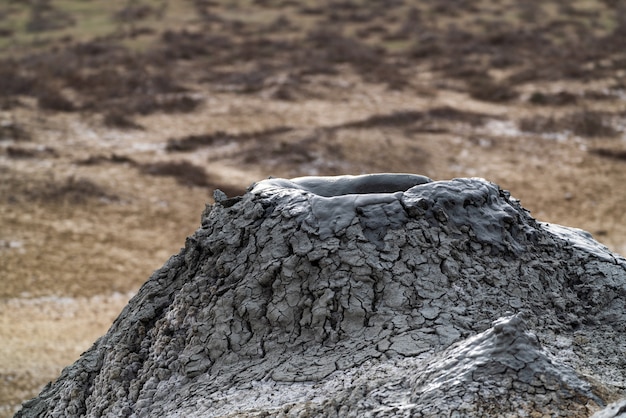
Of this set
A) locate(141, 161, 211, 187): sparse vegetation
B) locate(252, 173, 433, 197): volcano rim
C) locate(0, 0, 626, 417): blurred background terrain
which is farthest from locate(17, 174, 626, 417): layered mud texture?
locate(141, 161, 211, 187): sparse vegetation

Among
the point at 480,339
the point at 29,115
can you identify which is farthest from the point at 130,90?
the point at 480,339

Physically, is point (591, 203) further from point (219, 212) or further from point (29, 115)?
point (29, 115)

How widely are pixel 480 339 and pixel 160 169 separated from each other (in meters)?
12.8

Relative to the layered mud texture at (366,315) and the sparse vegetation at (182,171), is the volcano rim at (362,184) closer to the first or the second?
the layered mud texture at (366,315)

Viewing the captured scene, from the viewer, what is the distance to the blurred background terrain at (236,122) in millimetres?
11039

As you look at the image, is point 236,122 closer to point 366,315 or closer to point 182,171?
point 182,171

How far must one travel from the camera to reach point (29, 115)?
1839 cm

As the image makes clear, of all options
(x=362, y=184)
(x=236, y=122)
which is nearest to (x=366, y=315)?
(x=362, y=184)

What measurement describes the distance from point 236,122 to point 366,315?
15727 mm

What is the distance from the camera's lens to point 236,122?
18.8 metres

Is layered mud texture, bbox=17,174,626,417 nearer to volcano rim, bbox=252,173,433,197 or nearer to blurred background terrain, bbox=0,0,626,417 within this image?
volcano rim, bbox=252,173,433,197

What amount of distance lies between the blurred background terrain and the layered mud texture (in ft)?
13.5

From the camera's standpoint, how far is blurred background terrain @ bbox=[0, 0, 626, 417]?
11039 millimetres

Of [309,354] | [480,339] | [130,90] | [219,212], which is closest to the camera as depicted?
[480,339]
